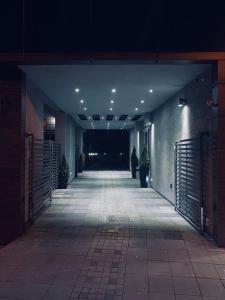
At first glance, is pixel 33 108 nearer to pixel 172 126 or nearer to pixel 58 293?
pixel 172 126

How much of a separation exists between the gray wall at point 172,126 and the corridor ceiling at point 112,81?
1.20 ft

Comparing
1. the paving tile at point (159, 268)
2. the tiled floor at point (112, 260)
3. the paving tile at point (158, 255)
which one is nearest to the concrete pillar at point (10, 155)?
the tiled floor at point (112, 260)

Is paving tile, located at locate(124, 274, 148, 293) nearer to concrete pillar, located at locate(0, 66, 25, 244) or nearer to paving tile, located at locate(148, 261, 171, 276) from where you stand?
paving tile, located at locate(148, 261, 171, 276)

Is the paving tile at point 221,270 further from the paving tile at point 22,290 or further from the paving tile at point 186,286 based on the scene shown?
the paving tile at point 22,290

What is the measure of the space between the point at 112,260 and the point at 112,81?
17.0 ft

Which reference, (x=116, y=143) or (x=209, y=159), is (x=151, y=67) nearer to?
(x=209, y=159)

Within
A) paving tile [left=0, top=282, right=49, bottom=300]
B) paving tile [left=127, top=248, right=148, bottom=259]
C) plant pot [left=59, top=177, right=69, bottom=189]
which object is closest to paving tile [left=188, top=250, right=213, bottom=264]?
paving tile [left=127, top=248, right=148, bottom=259]

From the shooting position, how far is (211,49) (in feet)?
22.5

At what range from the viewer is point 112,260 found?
233 inches

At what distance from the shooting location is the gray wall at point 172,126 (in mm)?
8109

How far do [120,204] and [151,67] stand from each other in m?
5.59

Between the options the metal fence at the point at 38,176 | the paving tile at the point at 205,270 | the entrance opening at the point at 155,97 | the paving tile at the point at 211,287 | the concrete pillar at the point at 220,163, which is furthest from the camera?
the metal fence at the point at 38,176

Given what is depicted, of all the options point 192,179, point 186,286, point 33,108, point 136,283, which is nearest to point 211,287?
point 186,286

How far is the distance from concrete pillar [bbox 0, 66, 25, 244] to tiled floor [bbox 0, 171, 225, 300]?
1.82 feet
